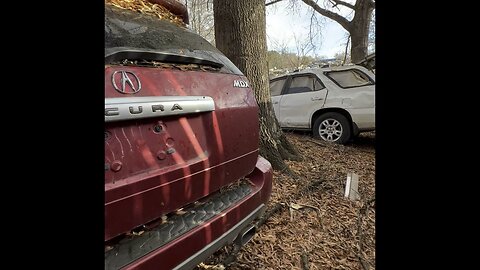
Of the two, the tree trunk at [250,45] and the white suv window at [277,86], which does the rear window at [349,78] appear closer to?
the white suv window at [277,86]

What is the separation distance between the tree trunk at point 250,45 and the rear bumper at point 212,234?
2117 millimetres

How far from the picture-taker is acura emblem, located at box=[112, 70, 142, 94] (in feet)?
4.58

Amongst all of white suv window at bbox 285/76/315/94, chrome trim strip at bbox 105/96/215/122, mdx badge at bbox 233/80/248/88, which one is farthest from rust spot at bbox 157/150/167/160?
white suv window at bbox 285/76/315/94

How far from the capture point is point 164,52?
1749 mm

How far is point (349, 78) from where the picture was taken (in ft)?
23.2

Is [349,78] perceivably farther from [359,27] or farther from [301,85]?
[359,27]

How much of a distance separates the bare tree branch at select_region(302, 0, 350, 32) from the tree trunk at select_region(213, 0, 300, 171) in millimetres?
14641

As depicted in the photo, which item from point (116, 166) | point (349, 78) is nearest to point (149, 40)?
point (116, 166)

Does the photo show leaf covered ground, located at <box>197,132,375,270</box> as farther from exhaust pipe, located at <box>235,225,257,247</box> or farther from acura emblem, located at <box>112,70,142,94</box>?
acura emblem, located at <box>112,70,142,94</box>

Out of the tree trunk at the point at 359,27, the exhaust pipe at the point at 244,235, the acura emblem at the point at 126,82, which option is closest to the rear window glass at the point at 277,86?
the exhaust pipe at the point at 244,235

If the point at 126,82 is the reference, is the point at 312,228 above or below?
below

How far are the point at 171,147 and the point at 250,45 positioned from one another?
326 centimetres
